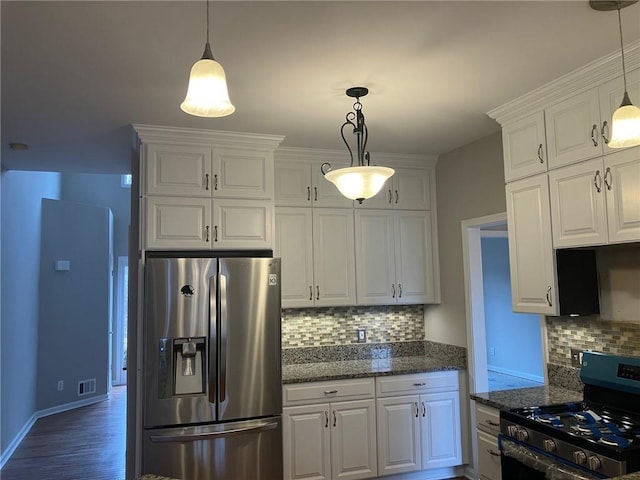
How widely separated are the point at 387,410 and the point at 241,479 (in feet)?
3.76

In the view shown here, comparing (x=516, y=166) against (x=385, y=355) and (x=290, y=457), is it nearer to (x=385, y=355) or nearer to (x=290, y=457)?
(x=385, y=355)

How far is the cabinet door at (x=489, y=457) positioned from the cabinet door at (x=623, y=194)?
123 cm

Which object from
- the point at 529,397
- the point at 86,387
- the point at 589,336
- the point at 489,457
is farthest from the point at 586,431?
the point at 86,387

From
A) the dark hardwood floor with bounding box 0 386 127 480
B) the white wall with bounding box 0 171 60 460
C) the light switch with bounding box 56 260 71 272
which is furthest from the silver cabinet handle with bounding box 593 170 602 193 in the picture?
the light switch with bounding box 56 260 71 272

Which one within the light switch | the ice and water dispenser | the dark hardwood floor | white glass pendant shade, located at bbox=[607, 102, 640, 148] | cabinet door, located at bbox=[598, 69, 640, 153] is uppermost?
cabinet door, located at bbox=[598, 69, 640, 153]

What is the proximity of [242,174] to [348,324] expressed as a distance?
1573 millimetres

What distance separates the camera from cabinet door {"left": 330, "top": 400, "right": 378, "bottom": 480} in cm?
350

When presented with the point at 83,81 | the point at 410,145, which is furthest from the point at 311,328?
the point at 83,81

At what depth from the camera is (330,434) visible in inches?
137

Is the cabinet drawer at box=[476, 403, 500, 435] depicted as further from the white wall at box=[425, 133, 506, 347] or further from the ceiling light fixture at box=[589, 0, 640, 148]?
the ceiling light fixture at box=[589, 0, 640, 148]

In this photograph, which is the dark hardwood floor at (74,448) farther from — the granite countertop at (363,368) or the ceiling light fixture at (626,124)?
the ceiling light fixture at (626,124)

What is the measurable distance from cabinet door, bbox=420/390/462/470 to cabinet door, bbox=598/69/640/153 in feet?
7.22

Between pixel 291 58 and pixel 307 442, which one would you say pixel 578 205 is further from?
pixel 307 442

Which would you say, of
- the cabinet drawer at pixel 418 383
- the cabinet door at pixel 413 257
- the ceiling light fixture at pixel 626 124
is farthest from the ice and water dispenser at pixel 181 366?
the ceiling light fixture at pixel 626 124
